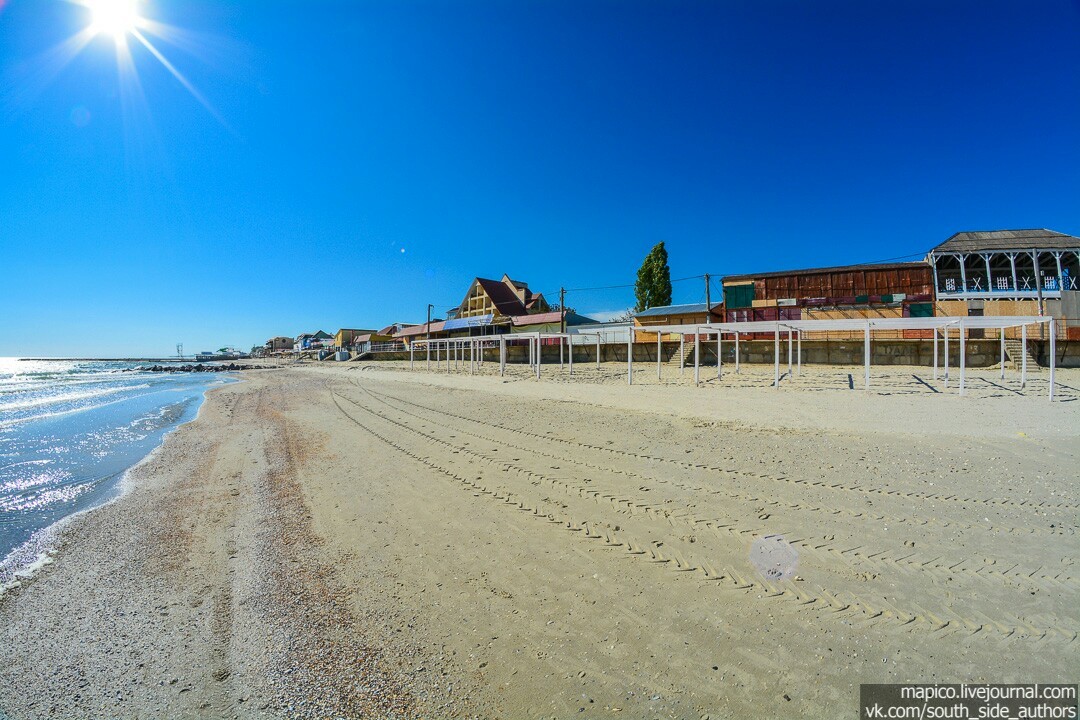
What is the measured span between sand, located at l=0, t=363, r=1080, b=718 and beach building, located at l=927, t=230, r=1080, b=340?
31.7 metres

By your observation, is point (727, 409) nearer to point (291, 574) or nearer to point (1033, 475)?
point (1033, 475)

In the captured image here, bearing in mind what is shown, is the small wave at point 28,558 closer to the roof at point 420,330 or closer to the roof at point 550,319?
the roof at point 550,319

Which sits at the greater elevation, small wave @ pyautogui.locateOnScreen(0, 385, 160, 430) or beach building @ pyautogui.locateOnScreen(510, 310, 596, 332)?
→ beach building @ pyautogui.locateOnScreen(510, 310, 596, 332)

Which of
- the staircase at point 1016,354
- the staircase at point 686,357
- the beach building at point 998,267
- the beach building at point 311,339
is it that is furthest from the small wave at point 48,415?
the beach building at point 311,339

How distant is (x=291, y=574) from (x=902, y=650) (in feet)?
13.3

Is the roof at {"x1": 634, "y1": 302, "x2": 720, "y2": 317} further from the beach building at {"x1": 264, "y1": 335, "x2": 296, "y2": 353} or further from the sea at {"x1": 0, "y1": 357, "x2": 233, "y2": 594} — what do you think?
the beach building at {"x1": 264, "y1": 335, "x2": 296, "y2": 353}

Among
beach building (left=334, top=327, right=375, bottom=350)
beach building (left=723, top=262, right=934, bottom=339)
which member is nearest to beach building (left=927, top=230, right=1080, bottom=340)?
beach building (left=723, top=262, right=934, bottom=339)

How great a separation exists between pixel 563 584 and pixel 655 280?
130 ft

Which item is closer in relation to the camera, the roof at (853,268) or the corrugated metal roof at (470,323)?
the roof at (853,268)

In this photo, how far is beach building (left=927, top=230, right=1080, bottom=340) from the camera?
28.2m

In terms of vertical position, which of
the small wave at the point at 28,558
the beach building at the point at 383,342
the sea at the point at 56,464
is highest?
the beach building at the point at 383,342

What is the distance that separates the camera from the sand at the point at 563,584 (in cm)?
212

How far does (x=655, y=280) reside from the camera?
131 feet

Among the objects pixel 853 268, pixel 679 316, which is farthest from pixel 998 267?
pixel 679 316
